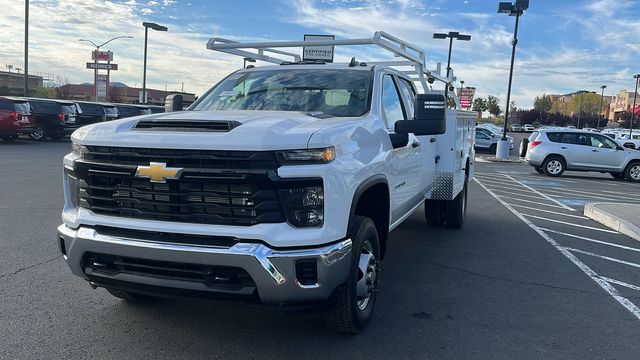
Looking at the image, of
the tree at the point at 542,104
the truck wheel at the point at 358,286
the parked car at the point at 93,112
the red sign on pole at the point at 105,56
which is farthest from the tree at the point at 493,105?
the truck wheel at the point at 358,286

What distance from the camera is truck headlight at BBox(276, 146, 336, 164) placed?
3229 millimetres

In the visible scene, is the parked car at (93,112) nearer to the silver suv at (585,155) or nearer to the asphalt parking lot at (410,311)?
the asphalt parking lot at (410,311)

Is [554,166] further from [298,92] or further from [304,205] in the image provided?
[304,205]

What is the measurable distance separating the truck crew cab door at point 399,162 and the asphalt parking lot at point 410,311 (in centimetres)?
83

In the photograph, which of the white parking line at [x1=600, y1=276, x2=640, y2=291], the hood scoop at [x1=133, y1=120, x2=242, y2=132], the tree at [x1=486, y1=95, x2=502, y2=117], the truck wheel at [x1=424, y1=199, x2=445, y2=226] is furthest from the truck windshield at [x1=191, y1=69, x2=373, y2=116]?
the tree at [x1=486, y1=95, x2=502, y2=117]

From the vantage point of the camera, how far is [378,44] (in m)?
5.20

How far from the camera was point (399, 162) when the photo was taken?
15.7 ft

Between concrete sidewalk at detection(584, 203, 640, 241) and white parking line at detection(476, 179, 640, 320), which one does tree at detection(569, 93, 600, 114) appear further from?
white parking line at detection(476, 179, 640, 320)

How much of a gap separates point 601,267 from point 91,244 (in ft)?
18.6

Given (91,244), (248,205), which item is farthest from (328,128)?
(91,244)

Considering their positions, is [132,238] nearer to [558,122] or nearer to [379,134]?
[379,134]

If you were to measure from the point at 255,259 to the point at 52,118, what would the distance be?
80.8 feet

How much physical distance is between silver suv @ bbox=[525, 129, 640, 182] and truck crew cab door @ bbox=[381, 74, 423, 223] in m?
14.8

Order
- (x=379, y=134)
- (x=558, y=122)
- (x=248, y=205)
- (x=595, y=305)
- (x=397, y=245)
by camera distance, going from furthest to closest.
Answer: (x=558, y=122) → (x=397, y=245) → (x=595, y=305) → (x=379, y=134) → (x=248, y=205)
